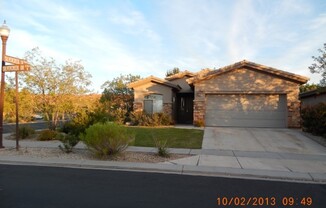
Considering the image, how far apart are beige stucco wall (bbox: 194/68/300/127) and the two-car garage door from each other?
44 centimetres

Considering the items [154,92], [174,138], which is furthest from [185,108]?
[174,138]

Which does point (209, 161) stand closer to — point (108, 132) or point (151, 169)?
point (151, 169)

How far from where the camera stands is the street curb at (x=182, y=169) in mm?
Result: 8461

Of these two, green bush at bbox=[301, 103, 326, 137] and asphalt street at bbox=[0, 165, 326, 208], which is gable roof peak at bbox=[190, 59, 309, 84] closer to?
green bush at bbox=[301, 103, 326, 137]

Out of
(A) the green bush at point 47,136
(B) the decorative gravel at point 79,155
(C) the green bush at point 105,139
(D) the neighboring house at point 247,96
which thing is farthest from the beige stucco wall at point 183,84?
(C) the green bush at point 105,139

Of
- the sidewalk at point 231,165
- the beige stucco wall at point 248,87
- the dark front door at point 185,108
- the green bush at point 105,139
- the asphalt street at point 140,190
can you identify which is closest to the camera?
the asphalt street at point 140,190

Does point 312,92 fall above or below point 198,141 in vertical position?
above

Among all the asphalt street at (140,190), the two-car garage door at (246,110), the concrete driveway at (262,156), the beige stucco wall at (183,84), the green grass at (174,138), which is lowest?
the asphalt street at (140,190)

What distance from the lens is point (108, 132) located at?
10352mm

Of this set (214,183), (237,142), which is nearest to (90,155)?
(214,183)

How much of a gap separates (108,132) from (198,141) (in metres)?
5.55

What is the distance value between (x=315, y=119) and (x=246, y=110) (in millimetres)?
5011

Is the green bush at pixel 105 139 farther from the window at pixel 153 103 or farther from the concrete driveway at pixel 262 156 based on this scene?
the window at pixel 153 103

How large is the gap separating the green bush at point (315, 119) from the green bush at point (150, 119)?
9044 millimetres
